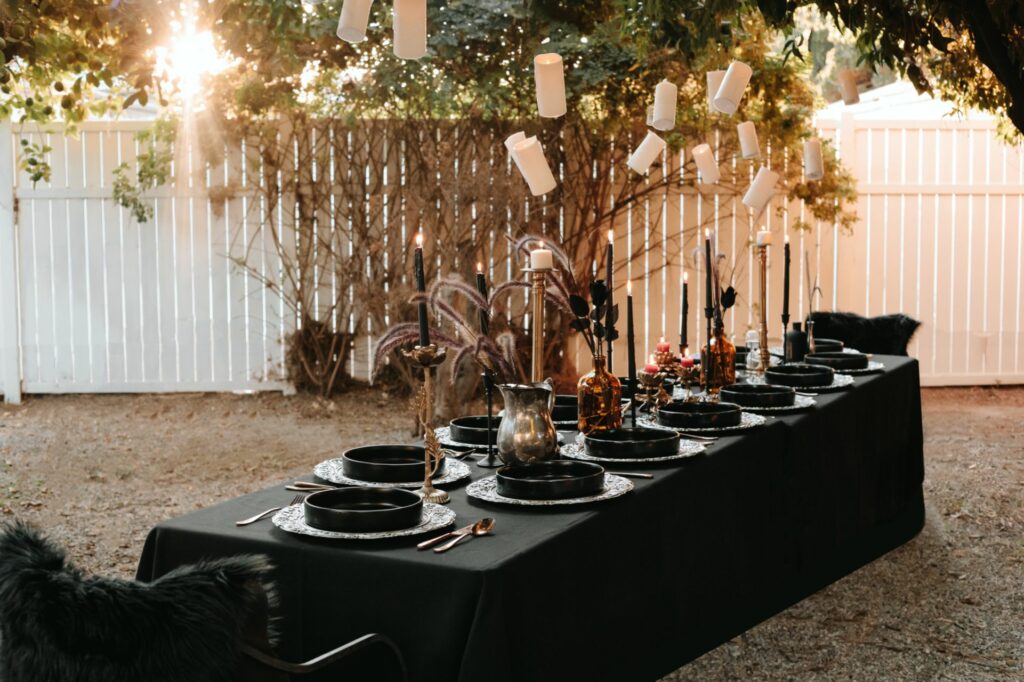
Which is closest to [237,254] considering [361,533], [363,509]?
[363,509]

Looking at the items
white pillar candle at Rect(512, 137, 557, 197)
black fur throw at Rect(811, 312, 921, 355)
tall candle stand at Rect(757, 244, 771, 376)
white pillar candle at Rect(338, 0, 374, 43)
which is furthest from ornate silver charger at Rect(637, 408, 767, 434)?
black fur throw at Rect(811, 312, 921, 355)

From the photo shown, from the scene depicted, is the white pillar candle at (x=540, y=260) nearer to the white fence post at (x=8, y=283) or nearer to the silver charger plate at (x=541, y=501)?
the silver charger plate at (x=541, y=501)

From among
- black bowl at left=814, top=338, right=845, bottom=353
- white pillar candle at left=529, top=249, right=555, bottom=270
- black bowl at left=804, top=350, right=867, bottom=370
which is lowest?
black bowl at left=804, top=350, right=867, bottom=370

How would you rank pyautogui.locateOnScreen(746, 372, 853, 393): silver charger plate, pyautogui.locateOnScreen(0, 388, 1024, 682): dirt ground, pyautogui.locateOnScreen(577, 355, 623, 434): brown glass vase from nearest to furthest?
pyautogui.locateOnScreen(577, 355, 623, 434): brown glass vase
pyautogui.locateOnScreen(0, 388, 1024, 682): dirt ground
pyautogui.locateOnScreen(746, 372, 853, 393): silver charger plate

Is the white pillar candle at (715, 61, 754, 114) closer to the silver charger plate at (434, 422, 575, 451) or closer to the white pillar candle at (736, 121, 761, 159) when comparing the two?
the white pillar candle at (736, 121, 761, 159)

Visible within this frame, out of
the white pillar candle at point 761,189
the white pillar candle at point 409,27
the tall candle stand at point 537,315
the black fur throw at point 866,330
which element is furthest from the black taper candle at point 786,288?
the white pillar candle at point 409,27

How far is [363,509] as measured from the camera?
2174mm

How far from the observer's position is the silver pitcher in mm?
2520

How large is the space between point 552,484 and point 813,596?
1.84m

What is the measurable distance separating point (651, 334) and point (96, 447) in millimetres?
3576

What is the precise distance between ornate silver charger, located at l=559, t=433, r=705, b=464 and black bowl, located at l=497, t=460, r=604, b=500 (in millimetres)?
252

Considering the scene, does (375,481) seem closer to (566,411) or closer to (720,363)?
(566,411)

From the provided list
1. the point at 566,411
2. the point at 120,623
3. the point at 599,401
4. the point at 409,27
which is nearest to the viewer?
the point at 120,623

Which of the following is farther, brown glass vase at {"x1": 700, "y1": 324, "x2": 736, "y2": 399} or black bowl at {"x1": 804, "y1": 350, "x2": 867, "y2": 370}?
black bowl at {"x1": 804, "y1": 350, "x2": 867, "y2": 370}
